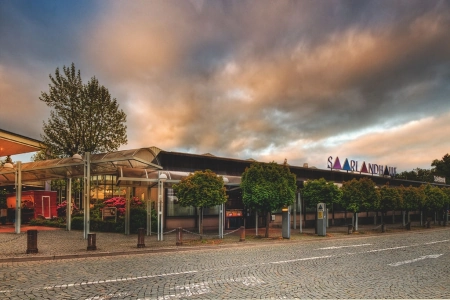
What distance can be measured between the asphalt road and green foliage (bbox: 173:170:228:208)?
3.80m

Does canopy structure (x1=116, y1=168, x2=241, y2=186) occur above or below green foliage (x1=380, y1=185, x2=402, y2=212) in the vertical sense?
above

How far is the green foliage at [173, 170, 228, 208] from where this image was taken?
55.7ft

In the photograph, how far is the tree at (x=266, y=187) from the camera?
62.4 feet

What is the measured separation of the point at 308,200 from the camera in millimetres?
24656

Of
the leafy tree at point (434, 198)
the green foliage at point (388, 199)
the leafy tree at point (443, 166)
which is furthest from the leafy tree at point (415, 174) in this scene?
the green foliage at point (388, 199)

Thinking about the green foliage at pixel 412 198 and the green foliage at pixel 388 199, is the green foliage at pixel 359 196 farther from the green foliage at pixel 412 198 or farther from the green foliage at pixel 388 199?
the green foliage at pixel 412 198

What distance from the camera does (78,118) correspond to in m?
33.7

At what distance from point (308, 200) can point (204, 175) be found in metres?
Result: 10.4

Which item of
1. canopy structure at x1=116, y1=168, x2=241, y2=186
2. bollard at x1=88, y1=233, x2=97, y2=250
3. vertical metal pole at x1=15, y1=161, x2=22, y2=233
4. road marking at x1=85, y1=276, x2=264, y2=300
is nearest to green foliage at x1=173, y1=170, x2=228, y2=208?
canopy structure at x1=116, y1=168, x2=241, y2=186

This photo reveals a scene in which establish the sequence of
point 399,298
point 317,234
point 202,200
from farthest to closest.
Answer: point 317,234
point 202,200
point 399,298

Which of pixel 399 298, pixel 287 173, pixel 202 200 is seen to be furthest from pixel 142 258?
pixel 287 173

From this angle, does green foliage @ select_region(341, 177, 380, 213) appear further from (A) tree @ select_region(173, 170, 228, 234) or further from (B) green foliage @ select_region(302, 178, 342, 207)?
(A) tree @ select_region(173, 170, 228, 234)

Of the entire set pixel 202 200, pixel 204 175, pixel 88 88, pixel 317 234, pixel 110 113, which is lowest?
pixel 317 234

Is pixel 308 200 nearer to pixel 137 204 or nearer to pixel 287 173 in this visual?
pixel 287 173
